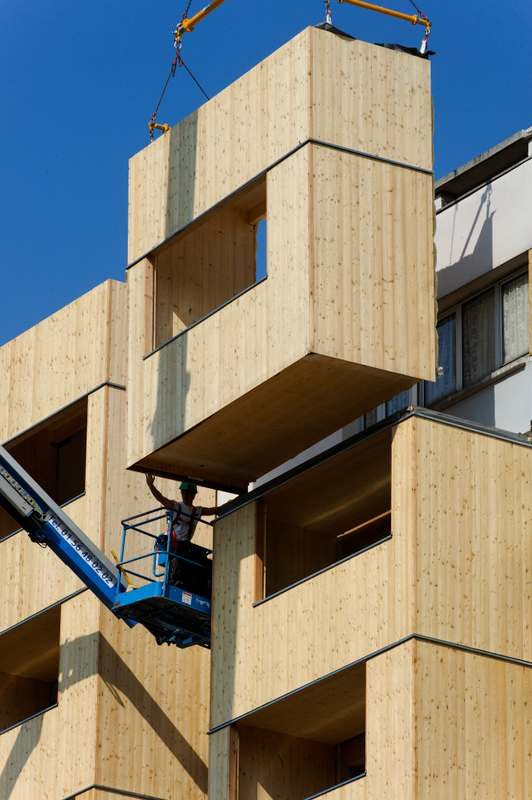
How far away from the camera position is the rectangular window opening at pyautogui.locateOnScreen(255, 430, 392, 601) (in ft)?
139

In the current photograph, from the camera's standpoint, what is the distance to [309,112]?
4134cm

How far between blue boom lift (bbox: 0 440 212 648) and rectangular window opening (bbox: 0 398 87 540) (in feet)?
17.6

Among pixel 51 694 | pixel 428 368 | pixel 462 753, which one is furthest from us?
pixel 51 694

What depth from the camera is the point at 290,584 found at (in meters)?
43.6

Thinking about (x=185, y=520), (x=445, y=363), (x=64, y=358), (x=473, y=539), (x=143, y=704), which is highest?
(x=64, y=358)

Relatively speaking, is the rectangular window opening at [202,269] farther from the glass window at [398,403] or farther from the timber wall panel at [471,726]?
the timber wall panel at [471,726]

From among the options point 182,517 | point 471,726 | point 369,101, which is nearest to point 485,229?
point 369,101

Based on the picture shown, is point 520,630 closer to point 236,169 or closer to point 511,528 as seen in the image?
point 511,528

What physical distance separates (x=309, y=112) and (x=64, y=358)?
1109 centimetres

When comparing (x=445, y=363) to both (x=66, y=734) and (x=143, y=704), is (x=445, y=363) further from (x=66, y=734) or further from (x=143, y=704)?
(x=66, y=734)

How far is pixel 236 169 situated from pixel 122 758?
462 inches

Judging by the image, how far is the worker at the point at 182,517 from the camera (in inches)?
1745

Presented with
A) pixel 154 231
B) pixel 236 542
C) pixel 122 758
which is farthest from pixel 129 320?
pixel 122 758

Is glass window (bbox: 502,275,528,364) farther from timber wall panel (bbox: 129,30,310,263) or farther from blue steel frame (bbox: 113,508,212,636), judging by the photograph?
blue steel frame (bbox: 113,508,212,636)
